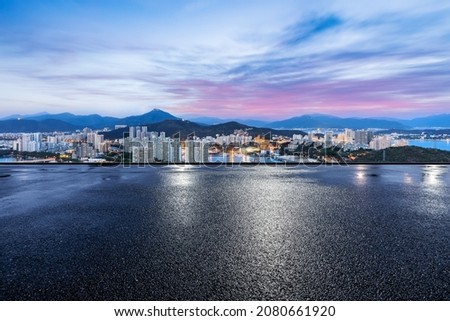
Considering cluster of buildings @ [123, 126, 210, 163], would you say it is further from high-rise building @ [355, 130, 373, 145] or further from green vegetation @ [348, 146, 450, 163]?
high-rise building @ [355, 130, 373, 145]

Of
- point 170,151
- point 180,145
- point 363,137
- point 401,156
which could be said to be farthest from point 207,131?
point 401,156

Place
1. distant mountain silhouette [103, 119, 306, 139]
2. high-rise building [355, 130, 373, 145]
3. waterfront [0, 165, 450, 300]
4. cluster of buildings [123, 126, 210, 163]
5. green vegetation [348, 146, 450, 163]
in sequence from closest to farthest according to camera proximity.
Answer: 1. waterfront [0, 165, 450, 300]
2. cluster of buildings [123, 126, 210, 163]
3. green vegetation [348, 146, 450, 163]
4. high-rise building [355, 130, 373, 145]
5. distant mountain silhouette [103, 119, 306, 139]

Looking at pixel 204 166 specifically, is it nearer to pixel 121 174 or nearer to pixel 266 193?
pixel 121 174

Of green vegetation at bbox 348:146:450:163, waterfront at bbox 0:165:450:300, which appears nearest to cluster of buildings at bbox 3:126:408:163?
green vegetation at bbox 348:146:450:163

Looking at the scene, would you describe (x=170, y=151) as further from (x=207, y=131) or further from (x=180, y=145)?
(x=207, y=131)

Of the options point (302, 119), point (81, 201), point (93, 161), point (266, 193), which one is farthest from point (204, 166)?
point (302, 119)

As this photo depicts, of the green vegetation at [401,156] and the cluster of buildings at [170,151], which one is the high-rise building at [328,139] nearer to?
the green vegetation at [401,156]

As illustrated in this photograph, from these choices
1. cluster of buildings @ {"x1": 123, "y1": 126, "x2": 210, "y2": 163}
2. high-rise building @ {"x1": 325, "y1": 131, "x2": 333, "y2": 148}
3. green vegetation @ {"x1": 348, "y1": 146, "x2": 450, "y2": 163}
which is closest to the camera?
cluster of buildings @ {"x1": 123, "y1": 126, "x2": 210, "y2": 163}

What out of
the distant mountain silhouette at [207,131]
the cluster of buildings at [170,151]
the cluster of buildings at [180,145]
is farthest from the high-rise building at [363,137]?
the cluster of buildings at [170,151]

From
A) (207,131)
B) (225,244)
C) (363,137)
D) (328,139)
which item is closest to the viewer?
(225,244)
